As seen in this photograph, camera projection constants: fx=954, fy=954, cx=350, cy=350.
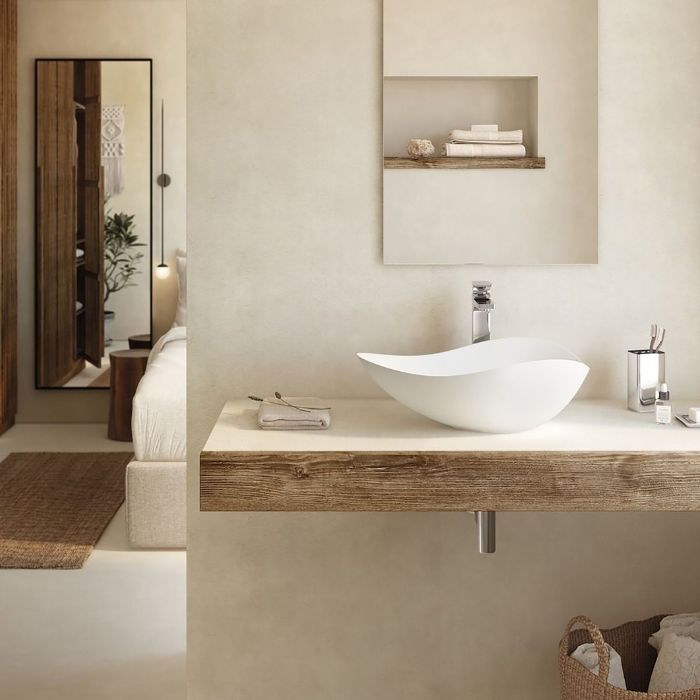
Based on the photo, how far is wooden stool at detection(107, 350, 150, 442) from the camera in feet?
18.9

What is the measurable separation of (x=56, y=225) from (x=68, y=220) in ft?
0.28

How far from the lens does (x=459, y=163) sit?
7.61 ft

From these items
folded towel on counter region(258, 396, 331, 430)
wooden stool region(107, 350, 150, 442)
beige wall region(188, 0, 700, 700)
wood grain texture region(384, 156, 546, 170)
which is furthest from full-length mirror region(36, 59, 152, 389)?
folded towel on counter region(258, 396, 331, 430)

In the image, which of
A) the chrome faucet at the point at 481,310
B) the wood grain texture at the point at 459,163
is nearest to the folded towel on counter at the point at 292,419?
the chrome faucet at the point at 481,310

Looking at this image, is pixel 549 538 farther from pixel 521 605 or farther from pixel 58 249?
pixel 58 249

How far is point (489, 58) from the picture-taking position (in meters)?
2.29

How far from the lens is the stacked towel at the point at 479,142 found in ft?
7.57

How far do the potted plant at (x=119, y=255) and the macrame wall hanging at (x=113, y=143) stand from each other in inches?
9.8

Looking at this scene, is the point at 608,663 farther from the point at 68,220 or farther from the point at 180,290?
the point at 68,220

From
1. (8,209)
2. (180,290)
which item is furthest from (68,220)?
(180,290)

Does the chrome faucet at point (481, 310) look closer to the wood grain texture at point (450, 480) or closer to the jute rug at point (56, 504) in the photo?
the wood grain texture at point (450, 480)

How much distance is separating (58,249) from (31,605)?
10.8 feet

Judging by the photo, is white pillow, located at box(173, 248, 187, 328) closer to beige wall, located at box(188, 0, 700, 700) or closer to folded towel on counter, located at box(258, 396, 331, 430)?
beige wall, located at box(188, 0, 700, 700)

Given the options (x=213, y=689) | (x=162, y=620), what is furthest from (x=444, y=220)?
(x=162, y=620)
